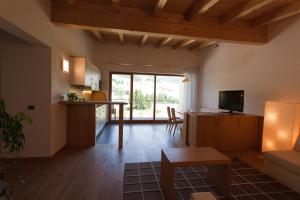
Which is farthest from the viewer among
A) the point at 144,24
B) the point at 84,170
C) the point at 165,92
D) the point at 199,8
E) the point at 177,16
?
the point at 165,92

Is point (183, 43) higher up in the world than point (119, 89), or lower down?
higher up

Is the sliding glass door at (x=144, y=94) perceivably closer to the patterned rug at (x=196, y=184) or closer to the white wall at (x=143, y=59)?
the white wall at (x=143, y=59)

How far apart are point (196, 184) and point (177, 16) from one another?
3154 millimetres

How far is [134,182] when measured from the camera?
260 cm

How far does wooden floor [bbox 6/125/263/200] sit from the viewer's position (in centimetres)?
230

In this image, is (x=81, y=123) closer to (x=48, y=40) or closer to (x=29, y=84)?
(x=29, y=84)

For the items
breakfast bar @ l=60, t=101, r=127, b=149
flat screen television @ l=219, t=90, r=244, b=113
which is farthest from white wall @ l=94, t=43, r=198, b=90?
breakfast bar @ l=60, t=101, r=127, b=149

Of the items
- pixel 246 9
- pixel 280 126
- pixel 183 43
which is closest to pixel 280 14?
pixel 246 9

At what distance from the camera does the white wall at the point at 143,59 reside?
6.86 metres

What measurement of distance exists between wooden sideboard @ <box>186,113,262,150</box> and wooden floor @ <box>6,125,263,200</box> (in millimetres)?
308

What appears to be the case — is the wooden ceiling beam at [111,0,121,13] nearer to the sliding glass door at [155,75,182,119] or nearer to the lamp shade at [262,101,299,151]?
the lamp shade at [262,101,299,151]

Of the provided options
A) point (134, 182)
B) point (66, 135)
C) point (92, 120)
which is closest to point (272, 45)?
point (134, 182)

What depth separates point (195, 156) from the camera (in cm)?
238

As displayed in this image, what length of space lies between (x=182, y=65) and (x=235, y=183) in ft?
18.0
